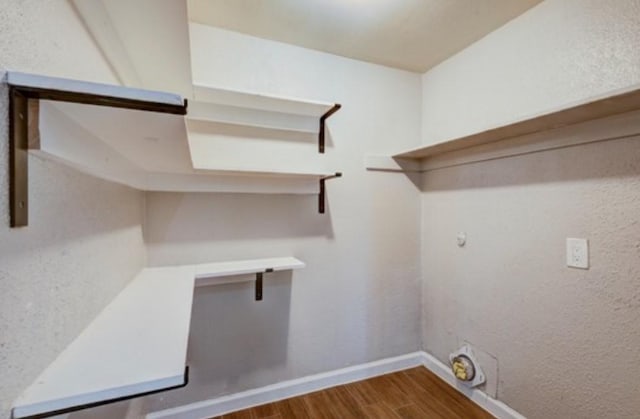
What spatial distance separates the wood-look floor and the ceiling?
2307 mm

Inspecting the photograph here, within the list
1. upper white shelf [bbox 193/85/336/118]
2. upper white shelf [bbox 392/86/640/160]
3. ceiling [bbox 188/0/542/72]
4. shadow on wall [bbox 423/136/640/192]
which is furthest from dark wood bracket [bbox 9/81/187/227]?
shadow on wall [bbox 423/136/640/192]

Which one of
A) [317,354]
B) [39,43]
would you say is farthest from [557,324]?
[39,43]

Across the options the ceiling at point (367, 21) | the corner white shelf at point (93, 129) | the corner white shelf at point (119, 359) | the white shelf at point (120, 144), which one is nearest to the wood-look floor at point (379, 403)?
the corner white shelf at point (119, 359)

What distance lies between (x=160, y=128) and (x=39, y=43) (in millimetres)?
259

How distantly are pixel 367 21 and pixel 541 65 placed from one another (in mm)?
950

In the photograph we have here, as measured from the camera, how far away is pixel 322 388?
203 cm

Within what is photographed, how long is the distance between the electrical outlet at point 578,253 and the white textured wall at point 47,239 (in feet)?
6.29

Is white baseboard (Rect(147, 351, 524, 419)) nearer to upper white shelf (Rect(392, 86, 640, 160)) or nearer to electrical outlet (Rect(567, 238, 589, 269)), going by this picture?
electrical outlet (Rect(567, 238, 589, 269))

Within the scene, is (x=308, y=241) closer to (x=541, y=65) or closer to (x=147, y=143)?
(x=147, y=143)

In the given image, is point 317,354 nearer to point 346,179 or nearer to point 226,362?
point 226,362

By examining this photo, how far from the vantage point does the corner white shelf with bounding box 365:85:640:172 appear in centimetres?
108

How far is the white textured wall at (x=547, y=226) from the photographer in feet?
4.07

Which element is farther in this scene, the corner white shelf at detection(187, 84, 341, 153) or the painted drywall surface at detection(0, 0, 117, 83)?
the corner white shelf at detection(187, 84, 341, 153)

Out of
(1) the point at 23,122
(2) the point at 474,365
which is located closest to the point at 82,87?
(1) the point at 23,122
